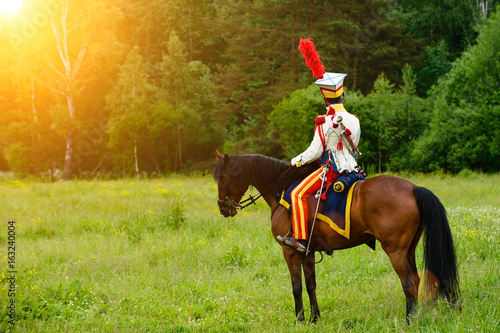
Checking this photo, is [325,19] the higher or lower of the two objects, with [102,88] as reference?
higher

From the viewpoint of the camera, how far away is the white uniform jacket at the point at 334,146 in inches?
194

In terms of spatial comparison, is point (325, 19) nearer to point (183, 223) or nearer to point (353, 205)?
point (183, 223)

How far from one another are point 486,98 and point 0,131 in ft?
117

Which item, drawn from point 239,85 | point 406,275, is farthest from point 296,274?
point 239,85

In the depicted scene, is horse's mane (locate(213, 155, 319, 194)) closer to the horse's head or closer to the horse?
the horse's head

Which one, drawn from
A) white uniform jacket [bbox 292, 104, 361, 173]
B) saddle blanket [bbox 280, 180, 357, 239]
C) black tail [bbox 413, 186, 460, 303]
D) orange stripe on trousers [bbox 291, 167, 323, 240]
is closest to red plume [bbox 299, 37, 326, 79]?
white uniform jacket [bbox 292, 104, 361, 173]

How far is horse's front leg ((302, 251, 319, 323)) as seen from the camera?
16.4ft

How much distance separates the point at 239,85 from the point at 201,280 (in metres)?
26.0

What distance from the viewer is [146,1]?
1603 inches

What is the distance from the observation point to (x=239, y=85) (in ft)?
103

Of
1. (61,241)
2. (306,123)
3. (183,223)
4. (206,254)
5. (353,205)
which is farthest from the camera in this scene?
(306,123)

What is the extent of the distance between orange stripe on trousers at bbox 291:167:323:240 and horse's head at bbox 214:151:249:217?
0.92 meters

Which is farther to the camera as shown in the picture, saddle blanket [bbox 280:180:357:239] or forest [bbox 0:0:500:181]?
forest [bbox 0:0:500:181]

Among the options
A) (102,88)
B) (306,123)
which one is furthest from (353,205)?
(102,88)
